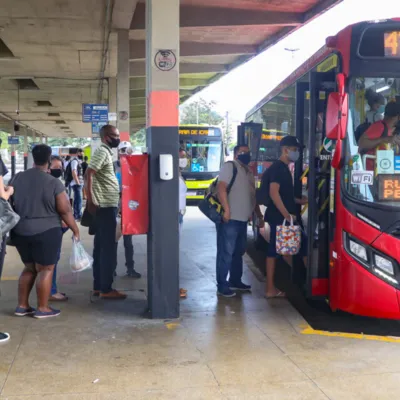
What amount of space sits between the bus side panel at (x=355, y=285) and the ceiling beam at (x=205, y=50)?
13179 mm

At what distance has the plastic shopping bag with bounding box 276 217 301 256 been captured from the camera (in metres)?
6.57

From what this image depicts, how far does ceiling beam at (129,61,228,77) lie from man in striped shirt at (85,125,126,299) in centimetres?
1422

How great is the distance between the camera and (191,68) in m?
20.9

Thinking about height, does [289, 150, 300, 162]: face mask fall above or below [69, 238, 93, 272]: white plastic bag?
above

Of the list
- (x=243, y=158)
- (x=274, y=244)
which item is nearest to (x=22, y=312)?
(x=274, y=244)

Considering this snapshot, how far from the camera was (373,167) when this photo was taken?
537cm

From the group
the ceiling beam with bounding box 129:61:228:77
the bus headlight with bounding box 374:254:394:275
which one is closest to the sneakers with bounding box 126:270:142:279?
the bus headlight with bounding box 374:254:394:275

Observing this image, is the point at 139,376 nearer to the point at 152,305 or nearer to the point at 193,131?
the point at 152,305

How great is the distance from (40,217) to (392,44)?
397 cm

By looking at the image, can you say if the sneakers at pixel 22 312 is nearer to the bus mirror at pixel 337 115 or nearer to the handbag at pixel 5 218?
the handbag at pixel 5 218

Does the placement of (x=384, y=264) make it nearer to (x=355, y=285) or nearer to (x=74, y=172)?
(x=355, y=285)

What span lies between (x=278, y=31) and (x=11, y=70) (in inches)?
399

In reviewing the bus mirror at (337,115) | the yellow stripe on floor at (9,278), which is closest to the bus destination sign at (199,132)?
the yellow stripe on floor at (9,278)

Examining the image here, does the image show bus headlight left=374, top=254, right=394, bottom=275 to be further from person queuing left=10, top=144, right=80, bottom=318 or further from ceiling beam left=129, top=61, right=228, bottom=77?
ceiling beam left=129, top=61, right=228, bottom=77
